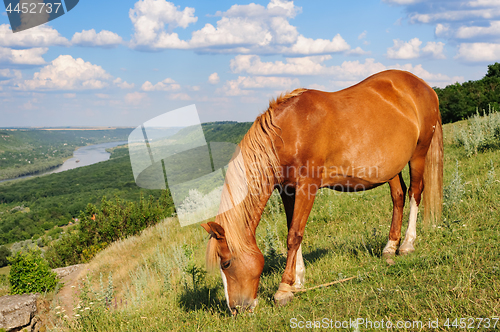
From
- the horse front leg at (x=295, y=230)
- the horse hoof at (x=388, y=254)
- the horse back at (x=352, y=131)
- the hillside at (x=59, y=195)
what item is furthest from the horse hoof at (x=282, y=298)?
the hillside at (x=59, y=195)

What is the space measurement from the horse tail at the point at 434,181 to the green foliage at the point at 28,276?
9539 millimetres

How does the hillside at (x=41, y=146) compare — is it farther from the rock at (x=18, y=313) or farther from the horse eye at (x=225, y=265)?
the horse eye at (x=225, y=265)

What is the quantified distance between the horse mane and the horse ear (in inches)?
3.1

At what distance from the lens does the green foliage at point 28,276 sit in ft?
27.2

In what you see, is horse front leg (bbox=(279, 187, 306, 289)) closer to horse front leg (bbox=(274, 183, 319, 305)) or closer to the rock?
horse front leg (bbox=(274, 183, 319, 305))

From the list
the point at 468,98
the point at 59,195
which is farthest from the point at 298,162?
the point at 59,195

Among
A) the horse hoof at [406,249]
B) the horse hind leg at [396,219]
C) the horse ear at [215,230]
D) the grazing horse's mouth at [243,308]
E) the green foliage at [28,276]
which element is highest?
the horse ear at [215,230]

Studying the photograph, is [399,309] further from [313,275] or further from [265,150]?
[265,150]

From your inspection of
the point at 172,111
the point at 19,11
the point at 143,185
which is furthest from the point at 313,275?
the point at 19,11

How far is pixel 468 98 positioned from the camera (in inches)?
947

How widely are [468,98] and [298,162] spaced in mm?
27436

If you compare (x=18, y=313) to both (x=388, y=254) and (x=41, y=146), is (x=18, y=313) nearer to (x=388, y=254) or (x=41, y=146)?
(x=388, y=254)

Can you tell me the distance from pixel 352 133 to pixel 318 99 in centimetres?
54

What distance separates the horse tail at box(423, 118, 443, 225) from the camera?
4473 millimetres
